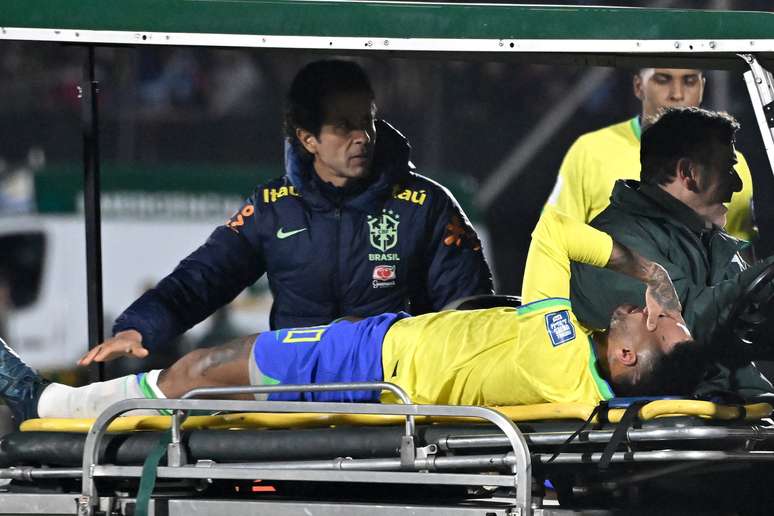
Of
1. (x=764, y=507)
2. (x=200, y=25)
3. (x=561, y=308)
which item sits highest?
(x=200, y=25)

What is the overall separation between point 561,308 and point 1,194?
21.3 feet

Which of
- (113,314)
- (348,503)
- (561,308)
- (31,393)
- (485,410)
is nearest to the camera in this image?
(485,410)

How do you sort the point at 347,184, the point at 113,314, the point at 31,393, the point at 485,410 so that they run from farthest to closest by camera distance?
1. the point at 113,314
2. the point at 347,184
3. the point at 31,393
4. the point at 485,410

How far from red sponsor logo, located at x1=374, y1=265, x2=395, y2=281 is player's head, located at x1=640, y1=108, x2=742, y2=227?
0.97 m

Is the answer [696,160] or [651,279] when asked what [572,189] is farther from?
[651,279]

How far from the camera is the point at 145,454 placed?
158 inches

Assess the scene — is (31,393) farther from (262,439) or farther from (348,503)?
(348,503)

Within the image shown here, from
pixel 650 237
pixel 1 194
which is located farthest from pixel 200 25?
pixel 1 194

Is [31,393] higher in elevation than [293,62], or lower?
lower

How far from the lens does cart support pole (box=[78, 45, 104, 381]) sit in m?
4.66

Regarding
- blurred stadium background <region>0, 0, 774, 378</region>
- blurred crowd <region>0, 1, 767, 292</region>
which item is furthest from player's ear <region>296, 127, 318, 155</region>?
blurred crowd <region>0, 1, 767, 292</region>

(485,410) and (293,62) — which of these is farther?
(293,62)

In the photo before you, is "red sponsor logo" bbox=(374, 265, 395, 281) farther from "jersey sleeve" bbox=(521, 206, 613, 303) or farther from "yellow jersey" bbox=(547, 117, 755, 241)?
"yellow jersey" bbox=(547, 117, 755, 241)

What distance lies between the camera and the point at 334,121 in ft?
16.6
